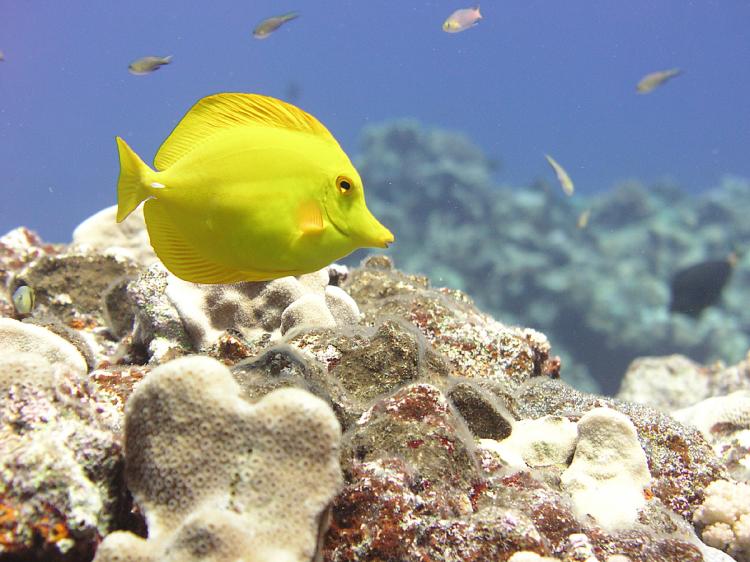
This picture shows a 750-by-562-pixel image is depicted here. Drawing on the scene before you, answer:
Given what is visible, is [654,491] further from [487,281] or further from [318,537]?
[487,281]

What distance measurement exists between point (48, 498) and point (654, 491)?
2.47 metres

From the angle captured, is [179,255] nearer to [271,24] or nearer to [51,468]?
[51,468]

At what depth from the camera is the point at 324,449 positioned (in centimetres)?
156

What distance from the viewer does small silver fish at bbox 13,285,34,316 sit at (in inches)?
156

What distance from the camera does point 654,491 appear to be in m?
2.47

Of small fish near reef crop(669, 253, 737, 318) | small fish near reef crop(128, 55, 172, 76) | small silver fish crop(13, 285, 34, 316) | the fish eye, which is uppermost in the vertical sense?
the fish eye

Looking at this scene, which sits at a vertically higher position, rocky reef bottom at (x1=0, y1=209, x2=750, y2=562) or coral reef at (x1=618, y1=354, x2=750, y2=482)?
rocky reef bottom at (x1=0, y1=209, x2=750, y2=562)

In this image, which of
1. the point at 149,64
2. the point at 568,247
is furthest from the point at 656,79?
the point at 568,247

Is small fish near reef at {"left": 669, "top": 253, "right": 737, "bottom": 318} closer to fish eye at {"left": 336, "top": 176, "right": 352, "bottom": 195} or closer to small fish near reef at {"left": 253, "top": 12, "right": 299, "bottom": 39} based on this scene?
small fish near reef at {"left": 253, "top": 12, "right": 299, "bottom": 39}

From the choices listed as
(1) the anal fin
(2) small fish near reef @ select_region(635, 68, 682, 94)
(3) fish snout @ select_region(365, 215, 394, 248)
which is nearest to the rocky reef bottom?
(1) the anal fin

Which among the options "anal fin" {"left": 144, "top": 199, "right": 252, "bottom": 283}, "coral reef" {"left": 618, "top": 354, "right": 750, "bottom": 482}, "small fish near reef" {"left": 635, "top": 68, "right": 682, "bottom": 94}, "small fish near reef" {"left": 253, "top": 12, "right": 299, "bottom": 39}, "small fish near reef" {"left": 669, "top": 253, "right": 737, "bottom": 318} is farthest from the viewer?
"small fish near reef" {"left": 669, "top": 253, "right": 737, "bottom": 318}

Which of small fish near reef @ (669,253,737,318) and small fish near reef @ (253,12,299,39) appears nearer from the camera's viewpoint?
small fish near reef @ (253,12,299,39)

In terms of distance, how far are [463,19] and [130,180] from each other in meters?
9.54

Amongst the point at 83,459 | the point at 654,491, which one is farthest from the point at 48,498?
the point at 654,491
